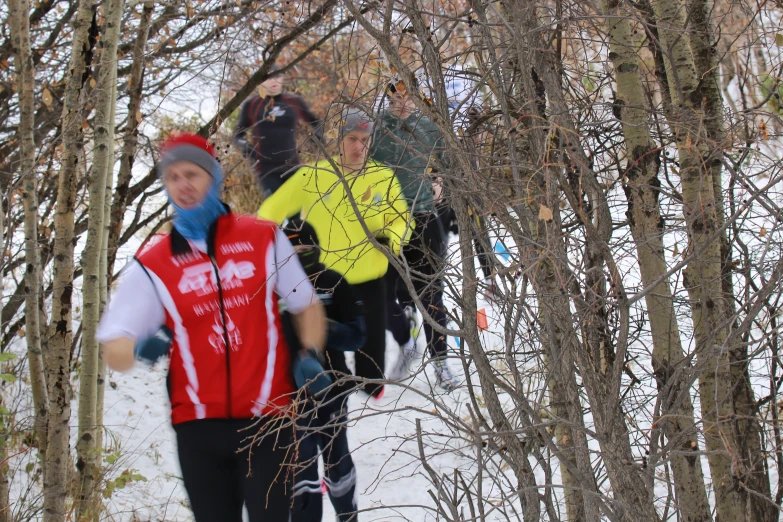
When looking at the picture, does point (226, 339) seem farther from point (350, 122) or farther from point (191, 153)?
point (350, 122)

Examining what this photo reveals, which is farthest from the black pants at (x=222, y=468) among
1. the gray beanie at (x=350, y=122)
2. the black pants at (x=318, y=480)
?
the gray beanie at (x=350, y=122)

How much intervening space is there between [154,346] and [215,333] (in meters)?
0.21

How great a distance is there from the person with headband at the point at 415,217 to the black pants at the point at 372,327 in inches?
5.9

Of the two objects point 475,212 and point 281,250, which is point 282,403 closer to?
point 281,250

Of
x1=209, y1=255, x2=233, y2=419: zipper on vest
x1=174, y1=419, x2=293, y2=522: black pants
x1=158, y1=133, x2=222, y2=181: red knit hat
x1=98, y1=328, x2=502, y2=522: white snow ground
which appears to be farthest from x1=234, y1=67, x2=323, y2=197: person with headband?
x1=174, y1=419, x2=293, y2=522: black pants

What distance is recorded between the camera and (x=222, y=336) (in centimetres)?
253

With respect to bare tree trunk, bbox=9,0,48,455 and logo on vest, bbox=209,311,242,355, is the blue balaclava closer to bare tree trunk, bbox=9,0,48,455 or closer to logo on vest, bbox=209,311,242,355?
logo on vest, bbox=209,311,242,355

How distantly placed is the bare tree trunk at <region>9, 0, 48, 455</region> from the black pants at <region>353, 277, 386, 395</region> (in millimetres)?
1715

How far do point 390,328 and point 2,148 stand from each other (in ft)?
11.0

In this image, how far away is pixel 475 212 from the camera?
229 cm

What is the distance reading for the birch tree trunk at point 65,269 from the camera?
3748 mm

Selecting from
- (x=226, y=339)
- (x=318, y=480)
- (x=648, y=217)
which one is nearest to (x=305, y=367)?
(x=226, y=339)

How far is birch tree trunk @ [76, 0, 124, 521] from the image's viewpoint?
3.89 m

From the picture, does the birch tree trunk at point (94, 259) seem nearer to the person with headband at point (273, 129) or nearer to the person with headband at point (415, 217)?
the person with headband at point (273, 129)
